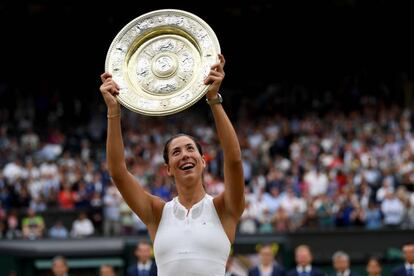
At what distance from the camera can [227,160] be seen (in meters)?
Result: 5.19

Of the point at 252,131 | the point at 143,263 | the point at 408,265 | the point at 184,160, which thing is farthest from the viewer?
the point at 252,131

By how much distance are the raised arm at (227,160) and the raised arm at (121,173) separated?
324 mm

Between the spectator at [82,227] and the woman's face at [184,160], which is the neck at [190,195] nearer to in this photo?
the woman's face at [184,160]

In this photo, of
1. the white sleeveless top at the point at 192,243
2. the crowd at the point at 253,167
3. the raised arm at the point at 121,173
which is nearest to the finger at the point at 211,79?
the raised arm at the point at 121,173

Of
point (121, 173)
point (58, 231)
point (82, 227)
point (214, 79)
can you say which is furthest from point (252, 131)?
point (214, 79)

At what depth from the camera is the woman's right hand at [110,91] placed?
5.35m

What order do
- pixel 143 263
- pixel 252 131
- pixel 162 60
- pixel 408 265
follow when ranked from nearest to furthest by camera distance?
pixel 162 60 < pixel 408 265 < pixel 143 263 < pixel 252 131

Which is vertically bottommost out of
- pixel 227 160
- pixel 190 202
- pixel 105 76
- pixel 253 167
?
pixel 190 202

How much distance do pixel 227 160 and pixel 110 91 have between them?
2.19 ft

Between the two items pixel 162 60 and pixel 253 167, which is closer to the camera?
pixel 162 60

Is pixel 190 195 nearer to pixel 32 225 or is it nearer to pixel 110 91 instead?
pixel 110 91

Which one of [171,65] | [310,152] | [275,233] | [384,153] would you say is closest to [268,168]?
[310,152]

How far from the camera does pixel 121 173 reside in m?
5.34

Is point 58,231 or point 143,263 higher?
point 58,231
